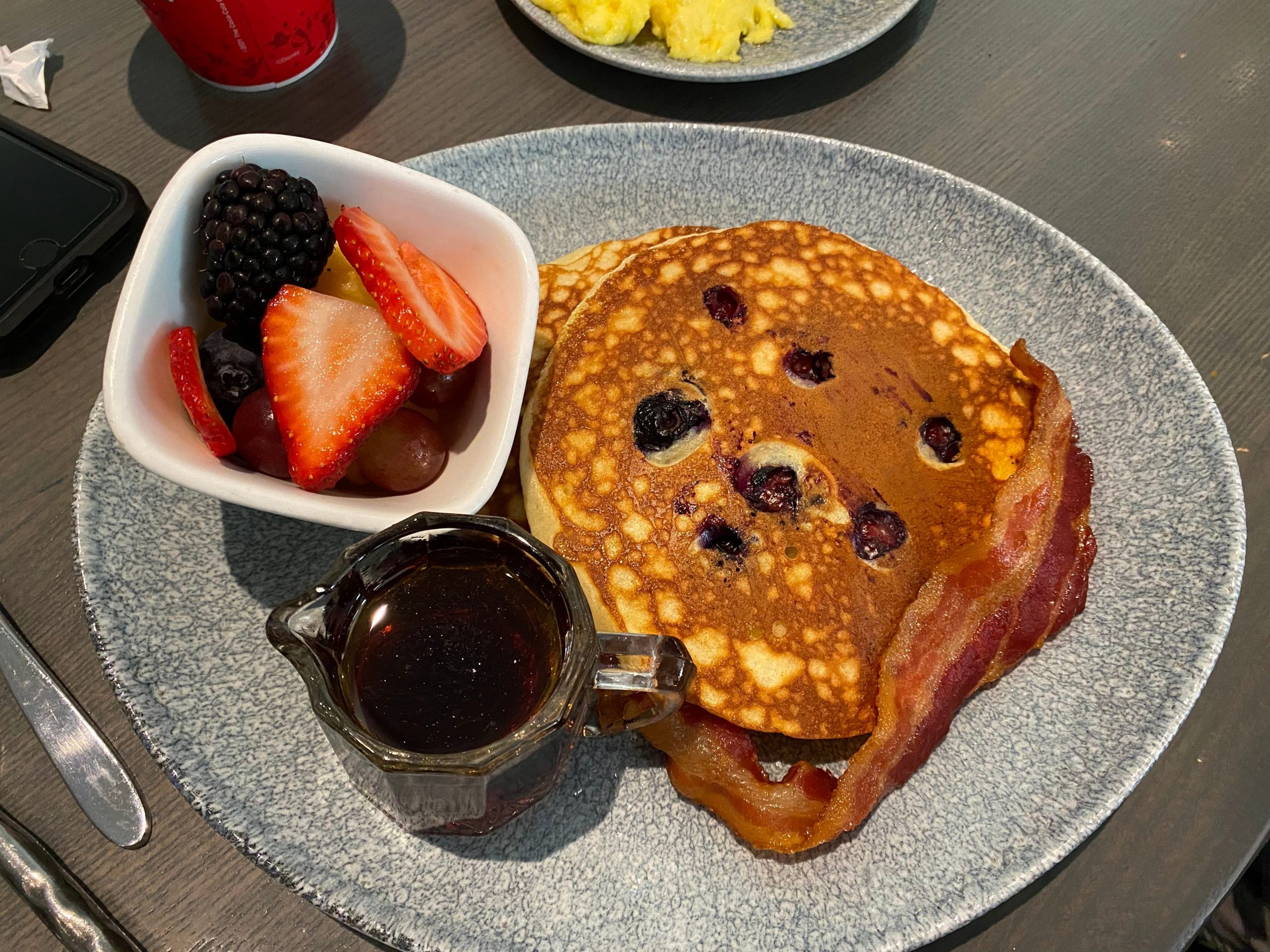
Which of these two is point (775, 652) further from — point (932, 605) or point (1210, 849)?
point (1210, 849)

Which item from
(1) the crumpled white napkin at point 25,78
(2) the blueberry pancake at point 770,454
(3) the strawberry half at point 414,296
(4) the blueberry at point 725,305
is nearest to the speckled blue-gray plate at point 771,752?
(2) the blueberry pancake at point 770,454

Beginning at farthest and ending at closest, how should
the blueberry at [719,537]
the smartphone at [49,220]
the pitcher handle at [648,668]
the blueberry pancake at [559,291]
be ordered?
the smartphone at [49,220], the blueberry pancake at [559,291], the blueberry at [719,537], the pitcher handle at [648,668]

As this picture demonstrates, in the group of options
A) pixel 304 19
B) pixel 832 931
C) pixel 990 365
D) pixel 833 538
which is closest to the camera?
pixel 832 931

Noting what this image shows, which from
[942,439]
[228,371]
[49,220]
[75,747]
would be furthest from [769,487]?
[49,220]

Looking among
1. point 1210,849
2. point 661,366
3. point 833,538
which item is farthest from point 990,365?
point 1210,849

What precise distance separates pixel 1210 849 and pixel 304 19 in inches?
88.2

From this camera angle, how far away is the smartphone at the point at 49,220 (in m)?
1.50

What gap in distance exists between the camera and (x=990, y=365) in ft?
4.08

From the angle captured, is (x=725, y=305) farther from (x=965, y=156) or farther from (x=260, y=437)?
(x=965, y=156)

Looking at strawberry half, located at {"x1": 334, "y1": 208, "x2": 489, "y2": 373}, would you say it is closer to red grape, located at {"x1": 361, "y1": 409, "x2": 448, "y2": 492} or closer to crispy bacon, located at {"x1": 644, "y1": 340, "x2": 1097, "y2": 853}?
red grape, located at {"x1": 361, "y1": 409, "x2": 448, "y2": 492}

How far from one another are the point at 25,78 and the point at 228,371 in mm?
1379

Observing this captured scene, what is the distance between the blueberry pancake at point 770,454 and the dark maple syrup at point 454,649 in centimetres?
13

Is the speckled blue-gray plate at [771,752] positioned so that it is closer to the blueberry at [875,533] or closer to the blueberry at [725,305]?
the blueberry at [875,533]

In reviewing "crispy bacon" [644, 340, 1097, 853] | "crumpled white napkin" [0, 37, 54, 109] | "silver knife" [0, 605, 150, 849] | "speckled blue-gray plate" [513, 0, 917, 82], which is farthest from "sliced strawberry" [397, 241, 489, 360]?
"crumpled white napkin" [0, 37, 54, 109]
